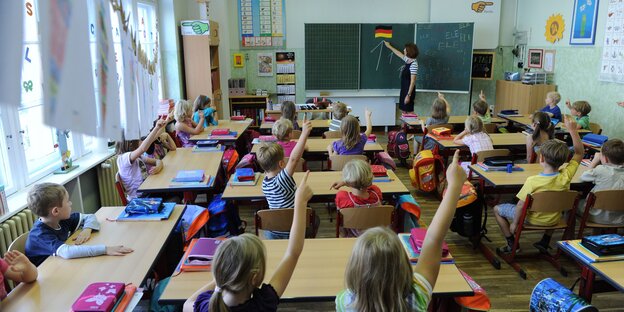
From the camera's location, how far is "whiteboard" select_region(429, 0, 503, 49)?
8570 millimetres

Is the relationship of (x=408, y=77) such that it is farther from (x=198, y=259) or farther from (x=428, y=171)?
(x=198, y=259)

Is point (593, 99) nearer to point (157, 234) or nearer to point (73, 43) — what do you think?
point (157, 234)

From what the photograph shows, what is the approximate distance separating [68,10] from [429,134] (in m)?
5.18

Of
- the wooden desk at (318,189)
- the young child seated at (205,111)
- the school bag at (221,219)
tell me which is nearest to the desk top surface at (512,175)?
the wooden desk at (318,189)

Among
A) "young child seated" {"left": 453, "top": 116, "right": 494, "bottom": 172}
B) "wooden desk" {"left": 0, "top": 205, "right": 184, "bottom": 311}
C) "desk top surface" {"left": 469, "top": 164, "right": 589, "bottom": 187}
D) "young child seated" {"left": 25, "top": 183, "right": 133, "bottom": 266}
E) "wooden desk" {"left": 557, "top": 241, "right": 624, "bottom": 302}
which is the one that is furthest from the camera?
"young child seated" {"left": 453, "top": 116, "right": 494, "bottom": 172}

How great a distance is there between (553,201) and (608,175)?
52 centimetres

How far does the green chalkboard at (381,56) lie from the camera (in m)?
8.73

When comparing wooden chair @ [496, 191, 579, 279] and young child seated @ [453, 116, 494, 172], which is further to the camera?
young child seated @ [453, 116, 494, 172]

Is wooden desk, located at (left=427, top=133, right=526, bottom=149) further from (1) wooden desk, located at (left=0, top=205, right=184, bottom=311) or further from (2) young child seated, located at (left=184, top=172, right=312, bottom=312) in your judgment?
(2) young child seated, located at (left=184, top=172, right=312, bottom=312)

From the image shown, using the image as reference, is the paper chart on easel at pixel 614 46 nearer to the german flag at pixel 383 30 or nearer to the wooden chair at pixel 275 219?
the german flag at pixel 383 30

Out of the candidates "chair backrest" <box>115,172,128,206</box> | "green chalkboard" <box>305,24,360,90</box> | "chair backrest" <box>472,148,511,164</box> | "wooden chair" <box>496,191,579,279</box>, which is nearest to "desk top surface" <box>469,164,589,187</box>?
"wooden chair" <box>496,191,579,279</box>

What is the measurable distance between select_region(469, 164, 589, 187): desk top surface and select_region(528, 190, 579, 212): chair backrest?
0.29 meters

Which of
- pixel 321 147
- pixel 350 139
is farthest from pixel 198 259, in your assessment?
pixel 321 147

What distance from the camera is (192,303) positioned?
1.73m
